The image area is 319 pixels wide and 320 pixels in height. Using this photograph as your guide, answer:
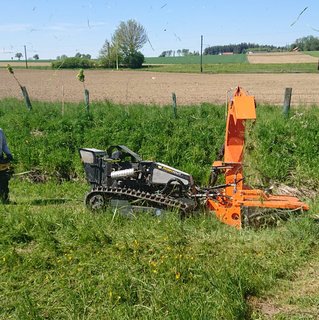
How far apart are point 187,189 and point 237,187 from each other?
793 mm

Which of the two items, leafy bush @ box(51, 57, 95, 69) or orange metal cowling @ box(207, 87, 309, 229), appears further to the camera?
leafy bush @ box(51, 57, 95, 69)

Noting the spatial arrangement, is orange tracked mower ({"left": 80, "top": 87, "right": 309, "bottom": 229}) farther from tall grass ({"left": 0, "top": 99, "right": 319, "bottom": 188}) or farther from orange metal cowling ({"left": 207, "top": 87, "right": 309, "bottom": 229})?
tall grass ({"left": 0, "top": 99, "right": 319, "bottom": 188})

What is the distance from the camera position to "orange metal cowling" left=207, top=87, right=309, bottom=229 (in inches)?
256

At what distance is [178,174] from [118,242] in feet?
6.36

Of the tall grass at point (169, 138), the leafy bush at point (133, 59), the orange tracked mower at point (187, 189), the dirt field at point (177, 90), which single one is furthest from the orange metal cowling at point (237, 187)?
the leafy bush at point (133, 59)

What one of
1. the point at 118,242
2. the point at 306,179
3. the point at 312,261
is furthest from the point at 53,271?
the point at 306,179

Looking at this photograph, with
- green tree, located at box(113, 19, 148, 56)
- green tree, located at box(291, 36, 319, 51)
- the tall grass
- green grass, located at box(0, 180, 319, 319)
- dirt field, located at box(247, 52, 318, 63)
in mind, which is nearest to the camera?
green grass, located at box(0, 180, 319, 319)

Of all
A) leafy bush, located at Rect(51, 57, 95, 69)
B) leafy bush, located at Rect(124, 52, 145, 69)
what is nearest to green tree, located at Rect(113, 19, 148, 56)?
leafy bush, located at Rect(124, 52, 145, 69)

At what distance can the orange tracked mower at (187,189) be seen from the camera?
259 inches

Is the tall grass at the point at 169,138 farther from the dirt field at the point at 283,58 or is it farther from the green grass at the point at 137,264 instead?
the dirt field at the point at 283,58

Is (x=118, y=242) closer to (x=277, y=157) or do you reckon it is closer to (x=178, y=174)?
(x=178, y=174)

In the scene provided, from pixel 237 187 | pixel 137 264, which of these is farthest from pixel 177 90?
pixel 137 264

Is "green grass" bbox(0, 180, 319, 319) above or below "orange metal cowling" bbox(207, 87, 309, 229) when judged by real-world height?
below

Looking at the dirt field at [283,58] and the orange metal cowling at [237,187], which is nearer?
the orange metal cowling at [237,187]
